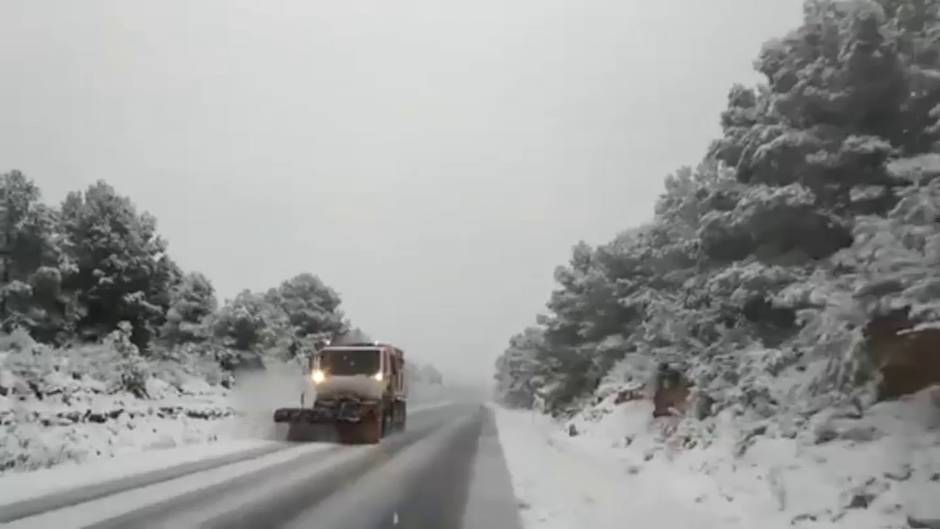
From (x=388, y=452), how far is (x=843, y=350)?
44.6 ft

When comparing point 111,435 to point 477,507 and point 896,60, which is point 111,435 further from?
point 896,60

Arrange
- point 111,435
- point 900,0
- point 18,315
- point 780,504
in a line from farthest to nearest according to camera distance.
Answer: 1. point 18,315
2. point 111,435
3. point 900,0
4. point 780,504

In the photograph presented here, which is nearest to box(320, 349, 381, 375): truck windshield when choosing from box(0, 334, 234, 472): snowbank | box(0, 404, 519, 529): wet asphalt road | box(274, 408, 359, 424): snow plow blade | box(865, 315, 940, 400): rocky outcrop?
box(274, 408, 359, 424): snow plow blade

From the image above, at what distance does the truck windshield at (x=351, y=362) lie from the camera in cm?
2877

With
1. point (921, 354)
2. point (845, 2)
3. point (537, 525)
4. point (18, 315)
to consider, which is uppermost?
point (845, 2)

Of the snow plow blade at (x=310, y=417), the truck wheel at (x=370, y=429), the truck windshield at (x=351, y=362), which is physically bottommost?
the truck wheel at (x=370, y=429)

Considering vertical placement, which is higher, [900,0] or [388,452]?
[900,0]

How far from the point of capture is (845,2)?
611 inches

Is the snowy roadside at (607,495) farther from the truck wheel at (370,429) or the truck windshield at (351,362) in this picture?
the truck windshield at (351,362)

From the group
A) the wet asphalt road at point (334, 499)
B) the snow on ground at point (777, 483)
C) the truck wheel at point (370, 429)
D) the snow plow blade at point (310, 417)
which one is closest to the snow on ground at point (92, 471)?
the wet asphalt road at point (334, 499)

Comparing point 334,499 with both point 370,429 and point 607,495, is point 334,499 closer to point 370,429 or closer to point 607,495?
point 607,495

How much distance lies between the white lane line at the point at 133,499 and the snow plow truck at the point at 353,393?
23.5 ft

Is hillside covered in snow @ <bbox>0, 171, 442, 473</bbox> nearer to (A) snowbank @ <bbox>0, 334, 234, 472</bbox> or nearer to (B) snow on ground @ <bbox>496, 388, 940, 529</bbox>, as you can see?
(A) snowbank @ <bbox>0, 334, 234, 472</bbox>

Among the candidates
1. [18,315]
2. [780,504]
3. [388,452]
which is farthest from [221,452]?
[18,315]
